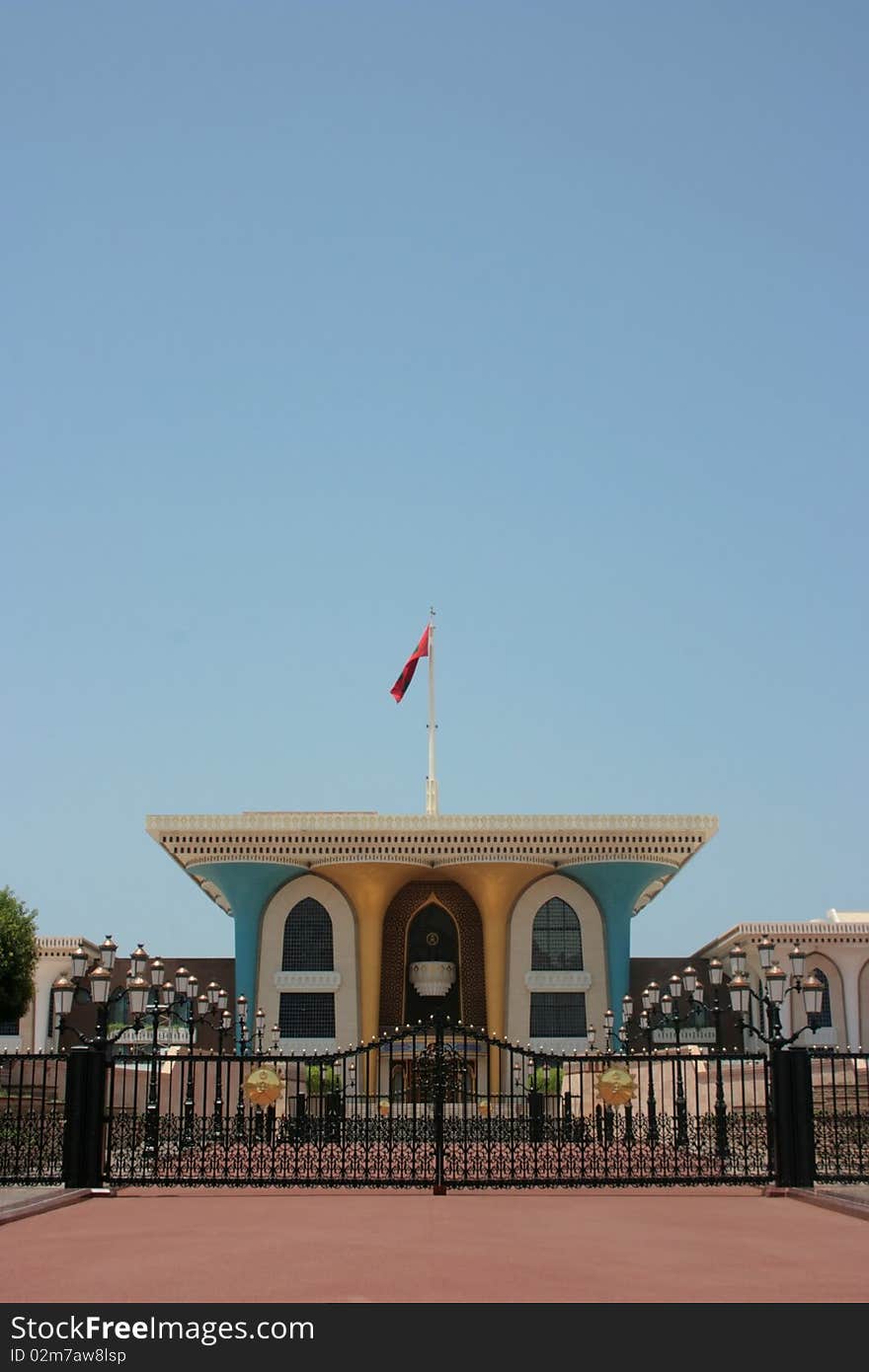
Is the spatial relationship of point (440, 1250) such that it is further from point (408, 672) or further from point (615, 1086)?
point (408, 672)

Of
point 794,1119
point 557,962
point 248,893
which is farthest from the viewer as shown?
point 557,962

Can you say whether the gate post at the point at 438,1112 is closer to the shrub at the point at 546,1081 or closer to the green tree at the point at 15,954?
the shrub at the point at 546,1081

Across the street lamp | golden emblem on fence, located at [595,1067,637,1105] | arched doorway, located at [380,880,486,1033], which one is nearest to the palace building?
arched doorway, located at [380,880,486,1033]

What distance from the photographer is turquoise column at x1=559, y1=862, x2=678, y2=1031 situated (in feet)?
166

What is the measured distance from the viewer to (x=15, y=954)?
43.2 metres

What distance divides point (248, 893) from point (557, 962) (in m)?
11.9

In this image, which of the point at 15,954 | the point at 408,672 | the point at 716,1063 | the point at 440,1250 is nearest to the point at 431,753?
the point at 408,672

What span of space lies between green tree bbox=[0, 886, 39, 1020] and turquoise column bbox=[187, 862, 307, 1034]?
771 centimetres

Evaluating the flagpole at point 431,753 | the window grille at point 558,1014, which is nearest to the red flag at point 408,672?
the flagpole at point 431,753

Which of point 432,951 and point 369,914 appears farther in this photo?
point 432,951

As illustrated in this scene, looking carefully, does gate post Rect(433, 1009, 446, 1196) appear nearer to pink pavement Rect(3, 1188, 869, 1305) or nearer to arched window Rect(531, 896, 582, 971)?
pink pavement Rect(3, 1188, 869, 1305)

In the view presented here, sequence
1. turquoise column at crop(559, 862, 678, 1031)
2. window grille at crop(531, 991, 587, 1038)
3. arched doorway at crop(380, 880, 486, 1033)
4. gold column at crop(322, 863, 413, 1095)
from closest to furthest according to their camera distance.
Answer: turquoise column at crop(559, 862, 678, 1031) → gold column at crop(322, 863, 413, 1095) → window grille at crop(531, 991, 587, 1038) → arched doorway at crop(380, 880, 486, 1033)

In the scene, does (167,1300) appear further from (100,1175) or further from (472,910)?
(472,910)
